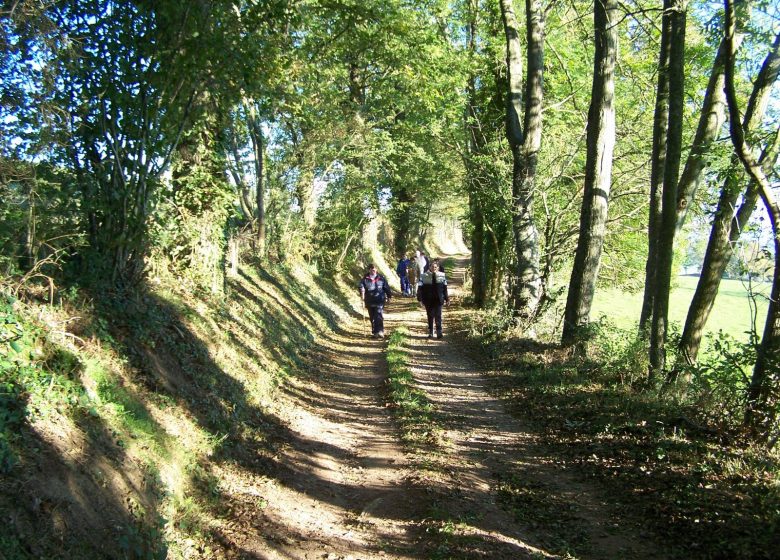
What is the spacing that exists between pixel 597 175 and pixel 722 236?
310cm

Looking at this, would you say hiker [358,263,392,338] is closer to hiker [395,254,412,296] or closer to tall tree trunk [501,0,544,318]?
tall tree trunk [501,0,544,318]

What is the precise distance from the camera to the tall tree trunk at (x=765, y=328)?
218 inches

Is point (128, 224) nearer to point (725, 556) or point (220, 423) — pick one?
point (220, 423)

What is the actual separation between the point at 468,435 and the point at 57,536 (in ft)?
16.6

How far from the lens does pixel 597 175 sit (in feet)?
33.5

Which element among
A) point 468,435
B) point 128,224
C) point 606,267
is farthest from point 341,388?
point 606,267

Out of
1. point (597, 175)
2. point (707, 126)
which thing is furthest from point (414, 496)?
point (707, 126)

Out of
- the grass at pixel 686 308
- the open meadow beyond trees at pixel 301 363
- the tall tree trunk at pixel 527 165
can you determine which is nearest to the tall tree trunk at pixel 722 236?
the open meadow beyond trees at pixel 301 363

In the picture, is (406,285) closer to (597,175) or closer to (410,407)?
(597,175)

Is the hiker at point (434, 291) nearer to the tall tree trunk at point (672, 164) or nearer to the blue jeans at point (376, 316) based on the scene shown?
the blue jeans at point (376, 316)

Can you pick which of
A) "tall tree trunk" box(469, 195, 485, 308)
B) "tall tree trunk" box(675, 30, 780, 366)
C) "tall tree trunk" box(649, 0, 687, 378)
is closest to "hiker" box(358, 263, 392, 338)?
"tall tree trunk" box(469, 195, 485, 308)

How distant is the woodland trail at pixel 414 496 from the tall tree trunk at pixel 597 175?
2875 millimetres

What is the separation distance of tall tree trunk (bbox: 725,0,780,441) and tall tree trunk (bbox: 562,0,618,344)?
393 centimetres

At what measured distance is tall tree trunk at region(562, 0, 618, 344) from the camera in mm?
10109
